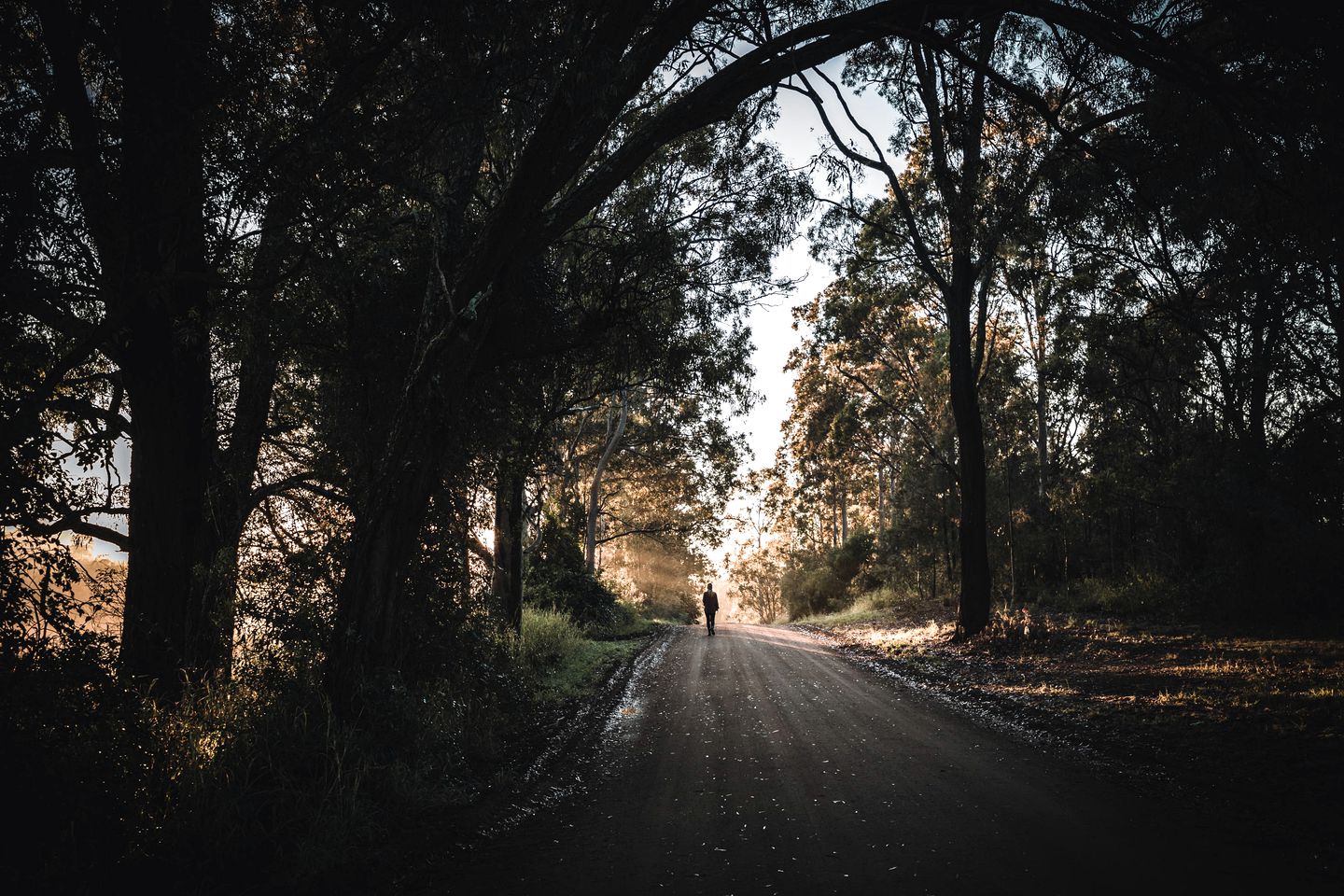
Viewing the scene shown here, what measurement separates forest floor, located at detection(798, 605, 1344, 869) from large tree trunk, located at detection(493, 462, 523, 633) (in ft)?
23.1

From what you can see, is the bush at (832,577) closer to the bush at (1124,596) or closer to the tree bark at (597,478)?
the bush at (1124,596)

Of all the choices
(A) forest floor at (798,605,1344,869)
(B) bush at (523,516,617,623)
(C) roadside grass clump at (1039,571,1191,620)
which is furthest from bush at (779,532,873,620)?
(A) forest floor at (798,605,1344,869)

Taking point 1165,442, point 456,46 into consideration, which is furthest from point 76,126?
point 1165,442

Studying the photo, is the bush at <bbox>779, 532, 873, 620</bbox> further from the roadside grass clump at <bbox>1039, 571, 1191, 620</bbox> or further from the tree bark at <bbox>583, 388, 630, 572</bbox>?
the tree bark at <bbox>583, 388, 630, 572</bbox>

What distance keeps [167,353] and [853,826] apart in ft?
25.8

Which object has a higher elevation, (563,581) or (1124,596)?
(563,581)

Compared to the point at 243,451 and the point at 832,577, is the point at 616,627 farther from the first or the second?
the point at 832,577

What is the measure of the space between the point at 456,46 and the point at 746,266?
6.81 m

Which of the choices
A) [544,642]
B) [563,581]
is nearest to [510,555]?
[544,642]

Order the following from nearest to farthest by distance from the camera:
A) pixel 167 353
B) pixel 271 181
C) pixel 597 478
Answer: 1. pixel 271 181
2. pixel 167 353
3. pixel 597 478

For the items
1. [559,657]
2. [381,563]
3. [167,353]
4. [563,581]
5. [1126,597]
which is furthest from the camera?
[563,581]

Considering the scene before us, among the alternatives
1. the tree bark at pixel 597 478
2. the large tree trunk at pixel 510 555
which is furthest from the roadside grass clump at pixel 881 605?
the large tree trunk at pixel 510 555

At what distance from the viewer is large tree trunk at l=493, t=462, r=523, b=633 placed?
13172 millimetres

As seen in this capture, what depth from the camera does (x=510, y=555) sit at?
1411 centimetres
